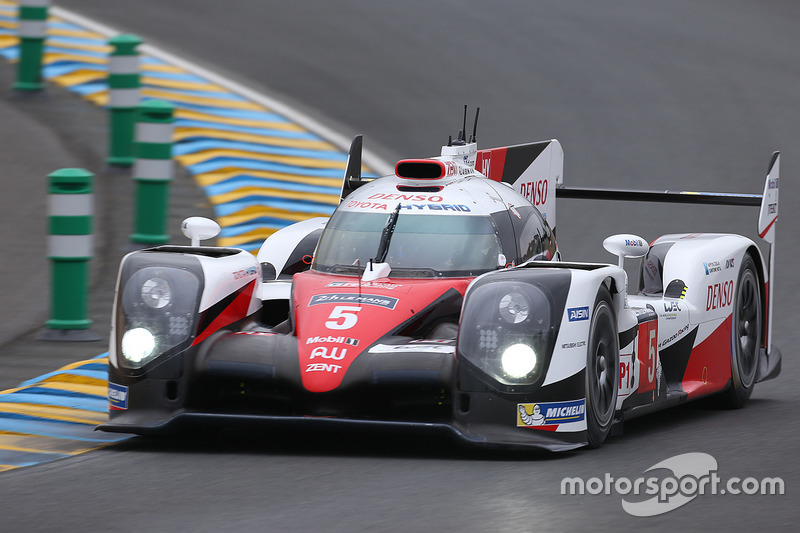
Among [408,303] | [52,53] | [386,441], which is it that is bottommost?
[386,441]

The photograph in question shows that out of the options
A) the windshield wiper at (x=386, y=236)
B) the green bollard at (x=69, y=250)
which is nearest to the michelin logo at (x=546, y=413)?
the windshield wiper at (x=386, y=236)

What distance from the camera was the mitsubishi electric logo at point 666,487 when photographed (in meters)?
5.52

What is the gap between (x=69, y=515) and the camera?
5.41m

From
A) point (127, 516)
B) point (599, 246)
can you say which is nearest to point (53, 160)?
point (599, 246)

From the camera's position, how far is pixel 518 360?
255 inches

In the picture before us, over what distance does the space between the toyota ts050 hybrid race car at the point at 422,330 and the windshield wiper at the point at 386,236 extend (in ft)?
0.04

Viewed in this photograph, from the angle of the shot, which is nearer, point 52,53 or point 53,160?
point 53,160

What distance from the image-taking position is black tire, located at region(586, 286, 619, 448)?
6680mm

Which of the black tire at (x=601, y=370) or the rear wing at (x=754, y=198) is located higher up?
the rear wing at (x=754, y=198)

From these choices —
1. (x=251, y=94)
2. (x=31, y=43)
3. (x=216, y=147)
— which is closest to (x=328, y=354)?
(x=216, y=147)

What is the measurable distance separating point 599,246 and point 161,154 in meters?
3.89

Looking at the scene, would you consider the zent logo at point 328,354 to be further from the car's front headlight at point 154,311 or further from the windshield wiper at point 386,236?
the windshield wiper at point 386,236

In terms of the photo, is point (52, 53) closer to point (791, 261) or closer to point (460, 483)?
point (791, 261)

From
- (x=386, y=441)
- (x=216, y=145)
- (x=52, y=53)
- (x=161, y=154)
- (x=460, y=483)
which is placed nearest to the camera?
(x=460, y=483)
